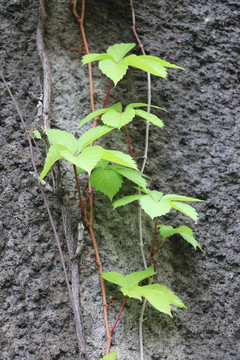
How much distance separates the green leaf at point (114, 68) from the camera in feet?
3.57

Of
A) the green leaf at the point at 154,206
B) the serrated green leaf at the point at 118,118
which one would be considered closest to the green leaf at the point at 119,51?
the serrated green leaf at the point at 118,118

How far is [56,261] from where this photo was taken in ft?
3.67

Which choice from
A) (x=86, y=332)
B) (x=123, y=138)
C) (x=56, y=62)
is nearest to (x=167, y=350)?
(x=86, y=332)

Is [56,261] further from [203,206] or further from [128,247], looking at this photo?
[203,206]

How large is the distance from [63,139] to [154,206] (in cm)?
34

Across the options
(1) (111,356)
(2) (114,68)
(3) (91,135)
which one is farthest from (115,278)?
(2) (114,68)

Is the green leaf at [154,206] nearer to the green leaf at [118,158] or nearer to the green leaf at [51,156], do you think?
the green leaf at [118,158]

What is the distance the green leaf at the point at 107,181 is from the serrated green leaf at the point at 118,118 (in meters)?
0.15

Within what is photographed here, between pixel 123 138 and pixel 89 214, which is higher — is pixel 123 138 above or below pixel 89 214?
above

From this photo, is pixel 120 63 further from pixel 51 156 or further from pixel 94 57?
pixel 51 156

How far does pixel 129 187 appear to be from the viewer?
4.19ft

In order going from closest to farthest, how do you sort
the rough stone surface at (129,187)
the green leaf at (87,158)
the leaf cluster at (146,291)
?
the green leaf at (87,158) → the leaf cluster at (146,291) → the rough stone surface at (129,187)

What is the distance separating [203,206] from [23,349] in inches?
30.7

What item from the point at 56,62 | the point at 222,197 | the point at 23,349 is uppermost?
the point at 56,62
